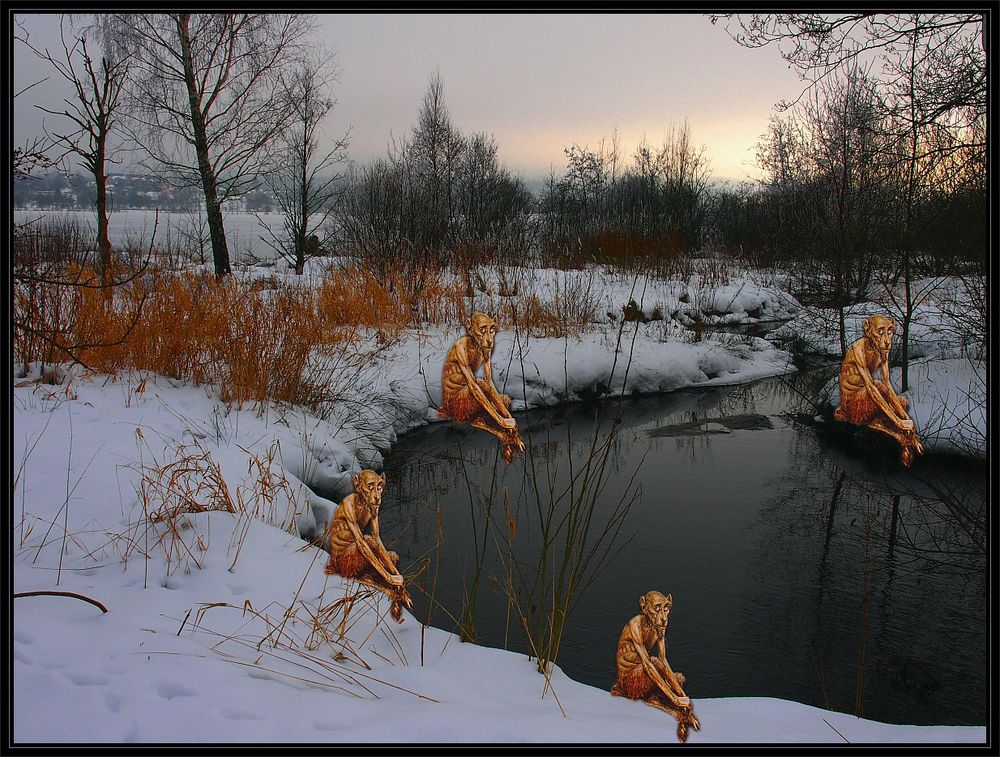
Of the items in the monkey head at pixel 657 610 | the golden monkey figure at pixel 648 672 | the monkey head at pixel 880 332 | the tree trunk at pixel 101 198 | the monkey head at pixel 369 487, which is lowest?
the golden monkey figure at pixel 648 672

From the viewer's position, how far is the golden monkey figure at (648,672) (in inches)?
52.6

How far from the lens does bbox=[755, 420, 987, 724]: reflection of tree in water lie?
9.22 ft

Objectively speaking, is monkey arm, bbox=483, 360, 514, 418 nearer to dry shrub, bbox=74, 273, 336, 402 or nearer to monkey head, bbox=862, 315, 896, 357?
monkey head, bbox=862, 315, 896, 357

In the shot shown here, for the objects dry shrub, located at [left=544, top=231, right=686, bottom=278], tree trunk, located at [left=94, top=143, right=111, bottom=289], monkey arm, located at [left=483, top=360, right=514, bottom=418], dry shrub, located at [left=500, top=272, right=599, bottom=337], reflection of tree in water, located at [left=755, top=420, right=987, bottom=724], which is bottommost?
Answer: reflection of tree in water, located at [left=755, top=420, right=987, bottom=724]

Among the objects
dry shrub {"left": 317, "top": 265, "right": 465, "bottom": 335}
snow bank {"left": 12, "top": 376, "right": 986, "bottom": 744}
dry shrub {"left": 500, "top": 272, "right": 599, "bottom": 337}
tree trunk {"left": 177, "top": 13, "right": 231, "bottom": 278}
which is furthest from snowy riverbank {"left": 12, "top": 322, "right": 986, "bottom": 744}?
tree trunk {"left": 177, "top": 13, "right": 231, "bottom": 278}

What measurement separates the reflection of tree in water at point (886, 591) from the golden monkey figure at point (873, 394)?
0.61 metres

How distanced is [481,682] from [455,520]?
213 centimetres

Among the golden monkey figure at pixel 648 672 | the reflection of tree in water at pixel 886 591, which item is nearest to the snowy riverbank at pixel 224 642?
the golden monkey figure at pixel 648 672

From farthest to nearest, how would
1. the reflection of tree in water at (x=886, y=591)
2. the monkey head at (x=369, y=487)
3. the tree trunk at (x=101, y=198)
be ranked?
the tree trunk at (x=101, y=198) → the reflection of tree in water at (x=886, y=591) → the monkey head at (x=369, y=487)

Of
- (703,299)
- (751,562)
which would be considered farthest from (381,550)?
(703,299)

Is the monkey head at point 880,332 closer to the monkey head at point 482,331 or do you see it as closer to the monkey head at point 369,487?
the monkey head at point 482,331

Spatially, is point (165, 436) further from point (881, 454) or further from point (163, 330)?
point (881, 454)

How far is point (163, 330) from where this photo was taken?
5.80 meters

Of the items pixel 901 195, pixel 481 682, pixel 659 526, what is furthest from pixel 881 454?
pixel 481 682
